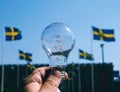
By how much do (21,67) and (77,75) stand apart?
1267 cm

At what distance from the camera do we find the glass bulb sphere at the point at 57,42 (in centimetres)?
211

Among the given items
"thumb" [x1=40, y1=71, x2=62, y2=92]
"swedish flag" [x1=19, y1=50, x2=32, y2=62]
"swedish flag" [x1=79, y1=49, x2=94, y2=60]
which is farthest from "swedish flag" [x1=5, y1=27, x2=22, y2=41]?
"thumb" [x1=40, y1=71, x2=62, y2=92]

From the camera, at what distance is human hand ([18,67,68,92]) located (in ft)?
5.99

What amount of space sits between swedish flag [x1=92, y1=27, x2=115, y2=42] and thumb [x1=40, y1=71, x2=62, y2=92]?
30.0 metres

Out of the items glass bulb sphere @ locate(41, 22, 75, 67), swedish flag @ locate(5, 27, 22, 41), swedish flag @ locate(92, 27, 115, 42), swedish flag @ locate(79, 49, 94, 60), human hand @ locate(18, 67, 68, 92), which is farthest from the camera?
swedish flag @ locate(79, 49, 94, 60)

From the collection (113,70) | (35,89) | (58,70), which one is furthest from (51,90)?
(113,70)

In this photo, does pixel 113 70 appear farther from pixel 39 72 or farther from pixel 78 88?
pixel 39 72

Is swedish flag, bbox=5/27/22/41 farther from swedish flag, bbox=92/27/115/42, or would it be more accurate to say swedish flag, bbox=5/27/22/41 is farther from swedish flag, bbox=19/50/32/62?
swedish flag, bbox=19/50/32/62

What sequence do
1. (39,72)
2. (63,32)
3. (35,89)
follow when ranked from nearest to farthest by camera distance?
1. (35,89)
2. (39,72)
3. (63,32)

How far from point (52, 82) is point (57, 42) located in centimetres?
31

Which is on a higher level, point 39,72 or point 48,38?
point 48,38

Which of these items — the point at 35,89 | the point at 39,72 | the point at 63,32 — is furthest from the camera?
the point at 63,32

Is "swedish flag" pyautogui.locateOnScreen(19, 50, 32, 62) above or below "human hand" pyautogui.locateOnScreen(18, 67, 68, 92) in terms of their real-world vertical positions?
above

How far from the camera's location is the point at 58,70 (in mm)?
2074
